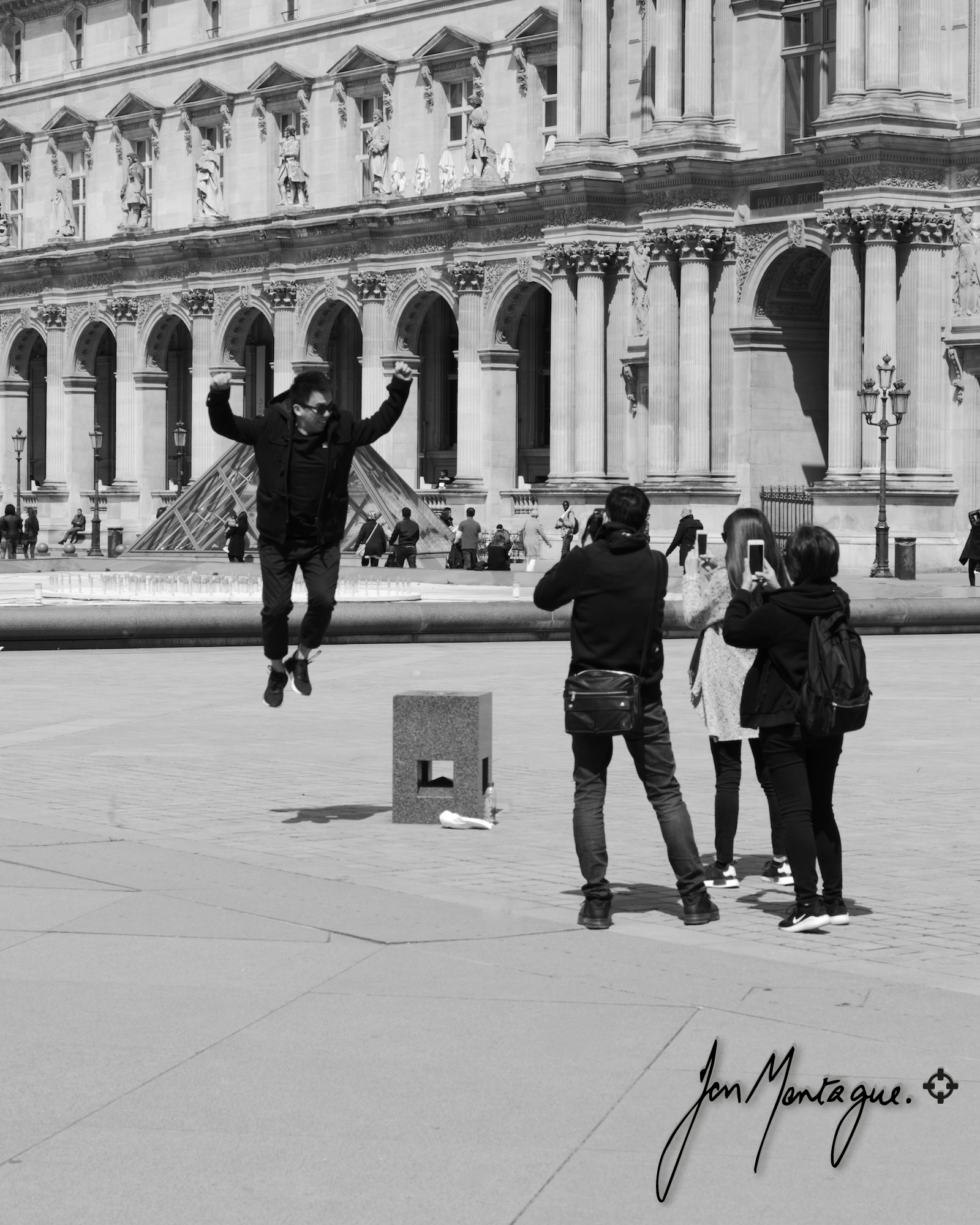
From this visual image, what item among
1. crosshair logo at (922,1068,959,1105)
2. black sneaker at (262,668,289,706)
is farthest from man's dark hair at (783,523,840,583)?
black sneaker at (262,668,289,706)

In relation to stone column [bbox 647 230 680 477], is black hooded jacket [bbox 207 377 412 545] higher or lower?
lower

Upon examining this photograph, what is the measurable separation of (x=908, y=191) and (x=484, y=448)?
16737mm

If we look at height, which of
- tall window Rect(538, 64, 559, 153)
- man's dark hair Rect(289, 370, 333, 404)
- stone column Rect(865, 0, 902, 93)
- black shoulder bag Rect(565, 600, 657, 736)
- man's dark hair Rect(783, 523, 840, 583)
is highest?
tall window Rect(538, 64, 559, 153)

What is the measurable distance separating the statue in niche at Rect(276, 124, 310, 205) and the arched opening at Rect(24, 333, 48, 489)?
15.4 meters

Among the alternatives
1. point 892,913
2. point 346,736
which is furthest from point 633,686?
point 346,736

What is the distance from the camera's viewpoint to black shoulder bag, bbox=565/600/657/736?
10.3 meters

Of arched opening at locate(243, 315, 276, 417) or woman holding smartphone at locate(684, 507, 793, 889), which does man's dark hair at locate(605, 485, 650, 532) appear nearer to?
woman holding smartphone at locate(684, 507, 793, 889)

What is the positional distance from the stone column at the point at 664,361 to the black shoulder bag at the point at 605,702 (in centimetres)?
4348

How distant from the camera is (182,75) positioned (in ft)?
243

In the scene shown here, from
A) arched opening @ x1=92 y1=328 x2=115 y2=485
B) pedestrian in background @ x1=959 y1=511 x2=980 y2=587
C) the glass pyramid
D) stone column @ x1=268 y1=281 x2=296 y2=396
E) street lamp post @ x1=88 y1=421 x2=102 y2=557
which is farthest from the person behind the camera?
arched opening @ x1=92 y1=328 x2=115 y2=485

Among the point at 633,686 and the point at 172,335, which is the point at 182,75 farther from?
the point at 633,686

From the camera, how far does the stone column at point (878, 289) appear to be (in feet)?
158

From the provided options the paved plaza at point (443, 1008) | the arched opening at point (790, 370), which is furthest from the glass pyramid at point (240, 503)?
the paved plaza at point (443, 1008)

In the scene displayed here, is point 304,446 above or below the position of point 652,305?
below
